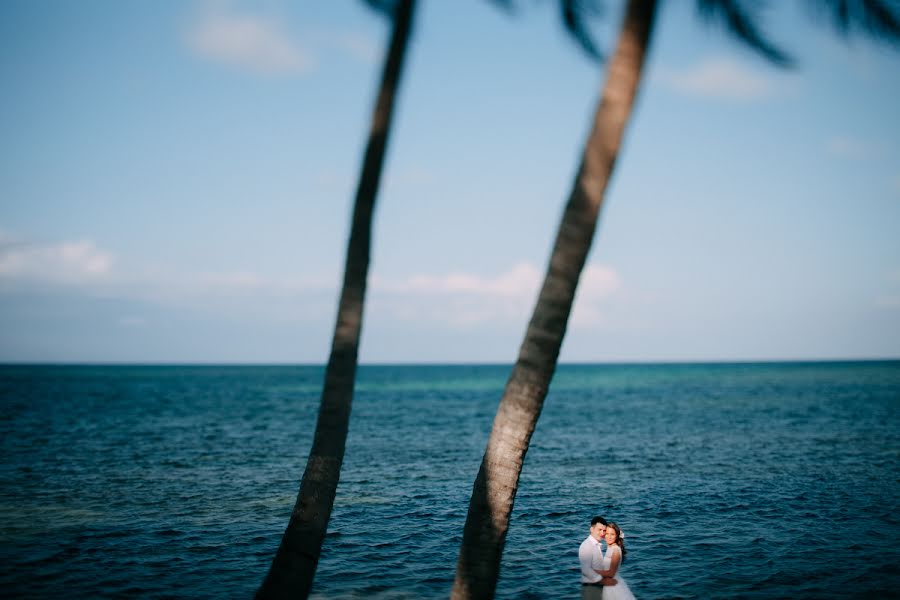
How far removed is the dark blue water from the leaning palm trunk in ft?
23.6

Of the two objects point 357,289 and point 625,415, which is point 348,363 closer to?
point 357,289

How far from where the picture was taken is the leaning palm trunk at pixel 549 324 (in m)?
5.44

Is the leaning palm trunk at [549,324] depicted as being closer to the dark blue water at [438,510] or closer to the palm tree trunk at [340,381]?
the palm tree trunk at [340,381]

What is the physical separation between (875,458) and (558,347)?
95.5 feet

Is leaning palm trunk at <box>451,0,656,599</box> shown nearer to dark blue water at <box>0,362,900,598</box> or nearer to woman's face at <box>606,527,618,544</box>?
woman's face at <box>606,527,618,544</box>

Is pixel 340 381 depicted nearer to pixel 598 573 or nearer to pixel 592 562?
pixel 592 562

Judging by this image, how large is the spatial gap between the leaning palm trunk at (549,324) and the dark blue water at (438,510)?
7194 millimetres

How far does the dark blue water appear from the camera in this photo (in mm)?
12727

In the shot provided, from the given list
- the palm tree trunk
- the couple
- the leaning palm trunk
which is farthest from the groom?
the palm tree trunk

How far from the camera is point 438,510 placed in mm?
18516

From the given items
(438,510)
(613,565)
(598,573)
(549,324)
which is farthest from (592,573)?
(438,510)

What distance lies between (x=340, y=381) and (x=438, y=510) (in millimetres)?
12968

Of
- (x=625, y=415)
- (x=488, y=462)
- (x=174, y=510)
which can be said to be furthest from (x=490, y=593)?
(x=625, y=415)

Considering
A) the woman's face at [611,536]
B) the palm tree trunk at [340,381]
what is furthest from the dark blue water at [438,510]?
the palm tree trunk at [340,381]
